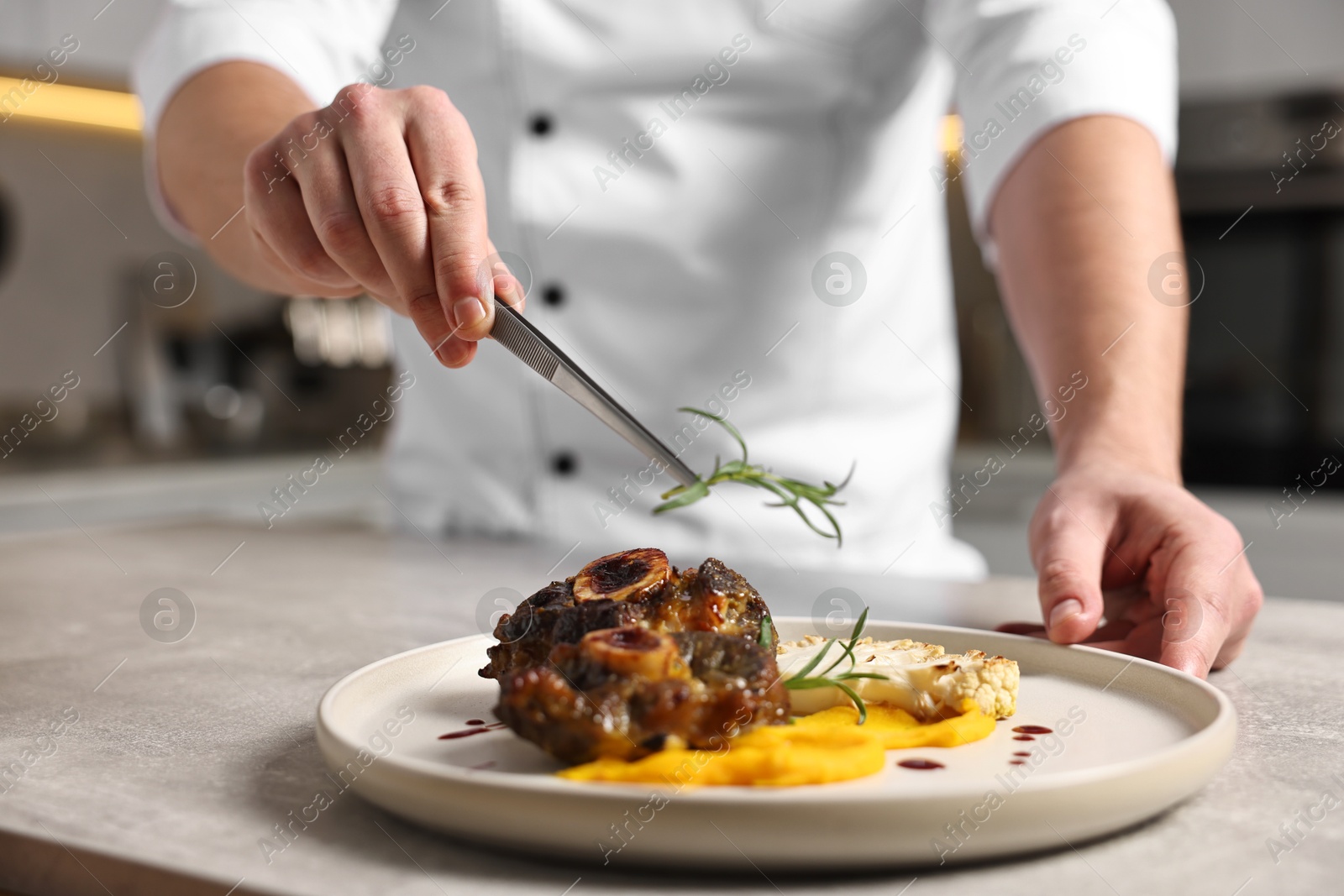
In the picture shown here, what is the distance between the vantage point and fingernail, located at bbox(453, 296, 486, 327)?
0.77m

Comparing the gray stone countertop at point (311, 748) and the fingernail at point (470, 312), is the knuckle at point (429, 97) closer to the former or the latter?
the fingernail at point (470, 312)

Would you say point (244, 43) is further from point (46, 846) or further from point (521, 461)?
point (46, 846)

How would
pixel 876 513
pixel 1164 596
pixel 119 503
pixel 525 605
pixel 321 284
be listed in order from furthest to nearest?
pixel 119 503, pixel 876 513, pixel 321 284, pixel 1164 596, pixel 525 605

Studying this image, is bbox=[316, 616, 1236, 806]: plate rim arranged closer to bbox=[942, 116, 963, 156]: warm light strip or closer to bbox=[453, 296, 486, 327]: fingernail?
bbox=[453, 296, 486, 327]: fingernail

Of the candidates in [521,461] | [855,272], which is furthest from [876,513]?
[521,461]

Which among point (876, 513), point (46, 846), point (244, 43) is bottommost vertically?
point (876, 513)

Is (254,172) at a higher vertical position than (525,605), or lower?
higher

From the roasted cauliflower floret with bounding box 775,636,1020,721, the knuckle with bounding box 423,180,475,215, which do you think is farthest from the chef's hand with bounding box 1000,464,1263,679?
the knuckle with bounding box 423,180,475,215

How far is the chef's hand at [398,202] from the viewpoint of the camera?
0.81 meters

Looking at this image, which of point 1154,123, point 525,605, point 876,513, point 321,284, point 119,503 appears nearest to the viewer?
point 525,605

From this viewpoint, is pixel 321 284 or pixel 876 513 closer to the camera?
pixel 321 284

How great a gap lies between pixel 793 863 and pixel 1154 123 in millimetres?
1075

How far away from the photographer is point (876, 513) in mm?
1538

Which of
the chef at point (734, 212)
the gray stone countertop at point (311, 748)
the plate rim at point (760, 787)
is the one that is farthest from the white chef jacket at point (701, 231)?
the plate rim at point (760, 787)
